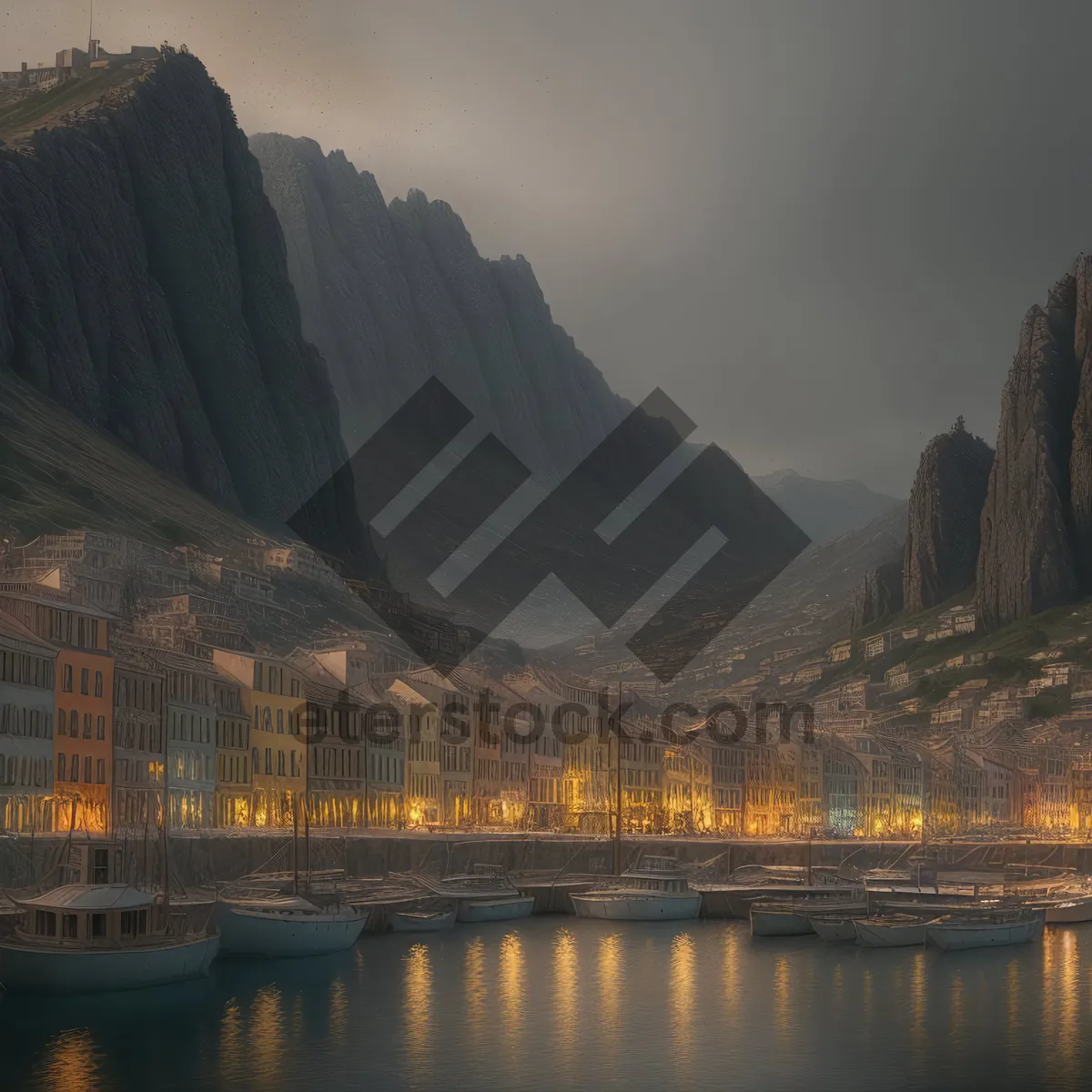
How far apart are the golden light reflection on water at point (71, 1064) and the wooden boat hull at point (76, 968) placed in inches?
211

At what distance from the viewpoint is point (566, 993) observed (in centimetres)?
8288

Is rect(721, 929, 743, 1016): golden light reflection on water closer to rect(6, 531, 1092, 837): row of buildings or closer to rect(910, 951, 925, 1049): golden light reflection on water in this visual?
rect(910, 951, 925, 1049): golden light reflection on water

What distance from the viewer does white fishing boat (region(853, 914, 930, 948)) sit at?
106312mm

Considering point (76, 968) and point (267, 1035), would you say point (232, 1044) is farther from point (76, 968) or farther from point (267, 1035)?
point (76, 968)

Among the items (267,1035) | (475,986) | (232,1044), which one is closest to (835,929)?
(475,986)

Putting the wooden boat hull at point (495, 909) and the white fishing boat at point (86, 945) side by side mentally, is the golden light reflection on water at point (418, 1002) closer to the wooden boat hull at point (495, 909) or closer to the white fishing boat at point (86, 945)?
the white fishing boat at point (86, 945)

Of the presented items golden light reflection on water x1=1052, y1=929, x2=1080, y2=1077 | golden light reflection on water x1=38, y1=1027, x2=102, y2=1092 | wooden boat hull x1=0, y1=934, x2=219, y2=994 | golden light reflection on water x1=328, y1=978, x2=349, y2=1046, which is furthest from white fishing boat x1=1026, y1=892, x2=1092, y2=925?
golden light reflection on water x1=38, y1=1027, x2=102, y2=1092

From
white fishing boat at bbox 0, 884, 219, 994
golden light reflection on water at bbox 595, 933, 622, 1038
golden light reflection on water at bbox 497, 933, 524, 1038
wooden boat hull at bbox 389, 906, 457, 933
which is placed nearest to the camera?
white fishing boat at bbox 0, 884, 219, 994

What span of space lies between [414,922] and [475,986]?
2092 cm

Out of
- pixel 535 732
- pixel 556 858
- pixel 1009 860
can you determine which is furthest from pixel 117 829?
pixel 1009 860

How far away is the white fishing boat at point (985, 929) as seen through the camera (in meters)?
105

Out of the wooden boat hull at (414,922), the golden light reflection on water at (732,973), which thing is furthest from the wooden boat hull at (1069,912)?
the wooden boat hull at (414,922)

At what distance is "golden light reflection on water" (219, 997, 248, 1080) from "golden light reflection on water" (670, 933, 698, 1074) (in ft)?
58.4

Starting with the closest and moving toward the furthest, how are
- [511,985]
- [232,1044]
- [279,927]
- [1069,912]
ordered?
[232,1044] → [511,985] → [279,927] → [1069,912]
